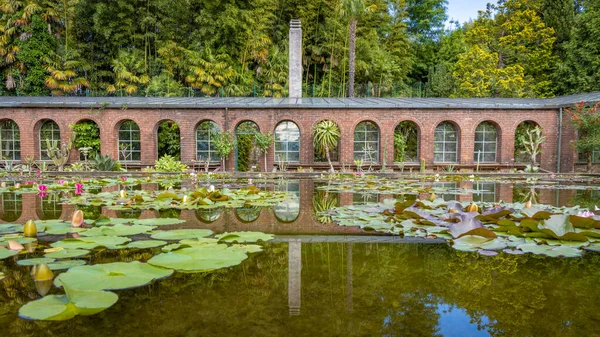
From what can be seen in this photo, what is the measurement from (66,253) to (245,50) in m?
23.7

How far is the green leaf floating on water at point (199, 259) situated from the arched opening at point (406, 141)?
51.0 ft

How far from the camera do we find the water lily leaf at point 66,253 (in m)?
2.07

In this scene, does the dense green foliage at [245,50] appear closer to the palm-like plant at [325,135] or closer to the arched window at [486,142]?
the arched window at [486,142]

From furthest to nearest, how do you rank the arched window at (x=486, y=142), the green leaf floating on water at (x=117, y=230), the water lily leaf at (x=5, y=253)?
the arched window at (x=486, y=142) → the green leaf floating on water at (x=117, y=230) → the water lily leaf at (x=5, y=253)

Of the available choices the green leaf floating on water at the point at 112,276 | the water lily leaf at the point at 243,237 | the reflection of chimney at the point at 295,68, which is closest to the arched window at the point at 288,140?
the reflection of chimney at the point at 295,68

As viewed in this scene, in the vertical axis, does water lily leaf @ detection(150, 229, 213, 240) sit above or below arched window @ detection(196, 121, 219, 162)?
below

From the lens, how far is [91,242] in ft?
7.82

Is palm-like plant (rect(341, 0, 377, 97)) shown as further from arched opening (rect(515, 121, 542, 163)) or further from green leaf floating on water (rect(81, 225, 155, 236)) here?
green leaf floating on water (rect(81, 225, 155, 236))

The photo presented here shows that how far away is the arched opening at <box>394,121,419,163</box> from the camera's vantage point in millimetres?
17250

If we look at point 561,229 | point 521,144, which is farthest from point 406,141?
point 561,229

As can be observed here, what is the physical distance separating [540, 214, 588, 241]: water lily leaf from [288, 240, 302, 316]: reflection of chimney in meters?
1.64

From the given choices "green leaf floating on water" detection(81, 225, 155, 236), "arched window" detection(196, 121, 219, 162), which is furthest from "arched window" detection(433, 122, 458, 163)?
"green leaf floating on water" detection(81, 225, 155, 236)

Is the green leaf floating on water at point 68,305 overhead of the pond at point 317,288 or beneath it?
overhead

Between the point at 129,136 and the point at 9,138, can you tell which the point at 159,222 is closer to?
the point at 129,136
